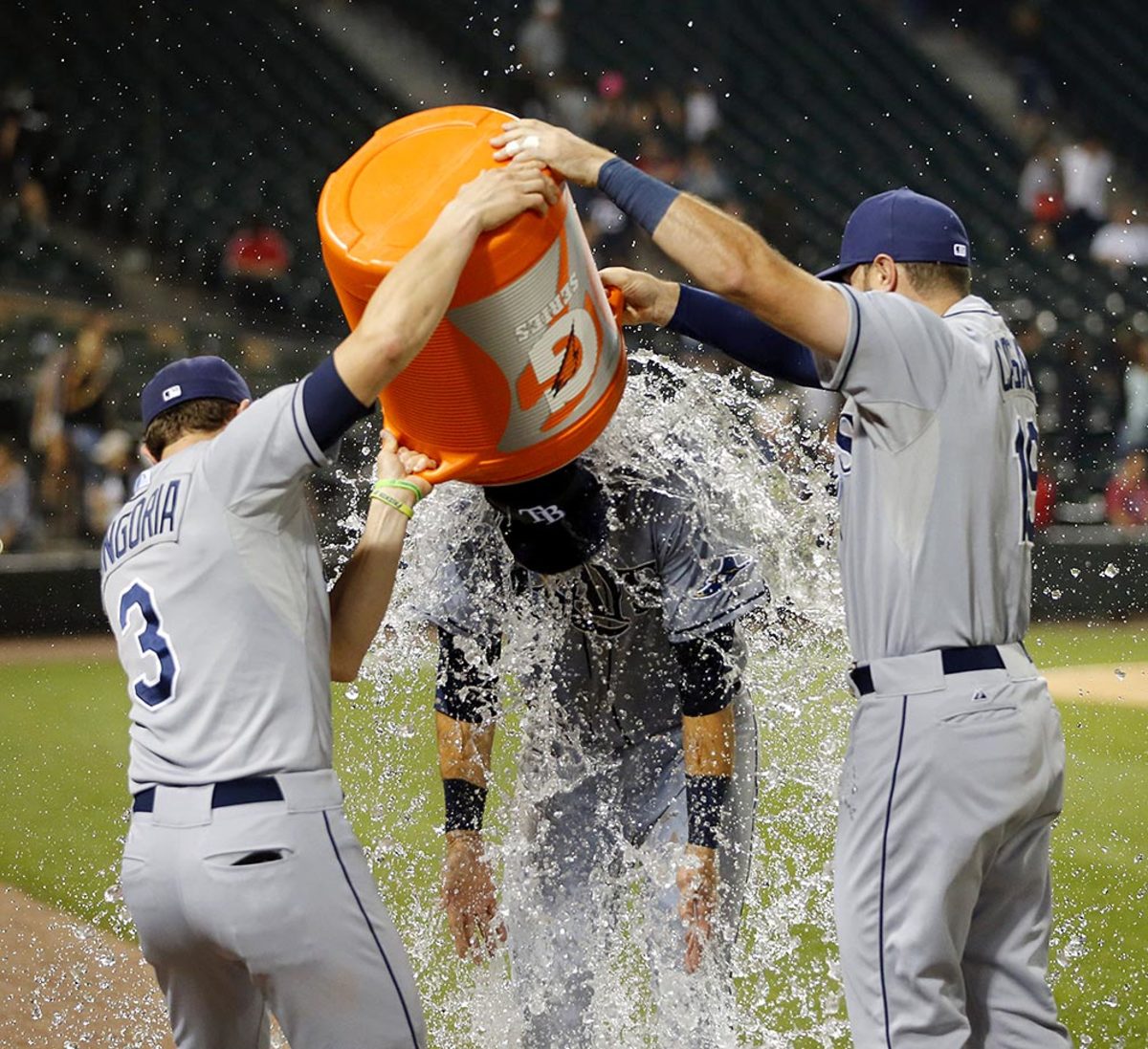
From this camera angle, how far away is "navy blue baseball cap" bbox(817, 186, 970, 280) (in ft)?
9.95

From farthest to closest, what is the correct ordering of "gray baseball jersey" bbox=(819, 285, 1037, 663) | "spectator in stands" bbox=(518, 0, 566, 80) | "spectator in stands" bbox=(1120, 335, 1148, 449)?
1. "spectator in stands" bbox=(518, 0, 566, 80)
2. "spectator in stands" bbox=(1120, 335, 1148, 449)
3. "gray baseball jersey" bbox=(819, 285, 1037, 663)

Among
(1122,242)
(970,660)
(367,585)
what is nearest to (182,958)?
(367,585)

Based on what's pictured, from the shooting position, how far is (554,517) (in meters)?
3.22

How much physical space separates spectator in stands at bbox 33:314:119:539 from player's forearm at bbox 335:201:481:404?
10.6 m

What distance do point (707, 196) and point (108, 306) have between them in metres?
6.36

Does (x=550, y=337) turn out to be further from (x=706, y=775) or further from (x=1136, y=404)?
(x=1136, y=404)

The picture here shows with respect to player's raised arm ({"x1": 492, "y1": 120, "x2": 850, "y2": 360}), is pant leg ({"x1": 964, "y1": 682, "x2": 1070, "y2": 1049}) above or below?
below

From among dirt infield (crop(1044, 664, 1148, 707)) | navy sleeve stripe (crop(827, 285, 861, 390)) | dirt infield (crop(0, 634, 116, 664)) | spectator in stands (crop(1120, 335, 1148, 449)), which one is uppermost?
navy sleeve stripe (crop(827, 285, 861, 390))

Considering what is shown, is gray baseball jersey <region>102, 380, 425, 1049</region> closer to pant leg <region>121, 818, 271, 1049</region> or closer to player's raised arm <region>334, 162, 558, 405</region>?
pant leg <region>121, 818, 271, 1049</region>

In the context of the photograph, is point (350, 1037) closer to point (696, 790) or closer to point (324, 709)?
point (324, 709)

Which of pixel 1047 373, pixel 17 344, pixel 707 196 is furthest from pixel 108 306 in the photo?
pixel 1047 373

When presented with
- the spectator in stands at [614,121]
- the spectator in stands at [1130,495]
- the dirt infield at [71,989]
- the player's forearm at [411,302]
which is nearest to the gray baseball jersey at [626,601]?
the player's forearm at [411,302]

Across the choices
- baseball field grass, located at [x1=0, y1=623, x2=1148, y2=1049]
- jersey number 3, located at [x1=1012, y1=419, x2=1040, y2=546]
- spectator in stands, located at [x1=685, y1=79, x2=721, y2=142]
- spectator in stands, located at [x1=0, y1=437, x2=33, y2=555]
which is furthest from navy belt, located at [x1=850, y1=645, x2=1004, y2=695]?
spectator in stands, located at [x1=685, y1=79, x2=721, y2=142]

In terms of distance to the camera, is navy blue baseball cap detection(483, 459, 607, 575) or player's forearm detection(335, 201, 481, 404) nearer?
player's forearm detection(335, 201, 481, 404)
